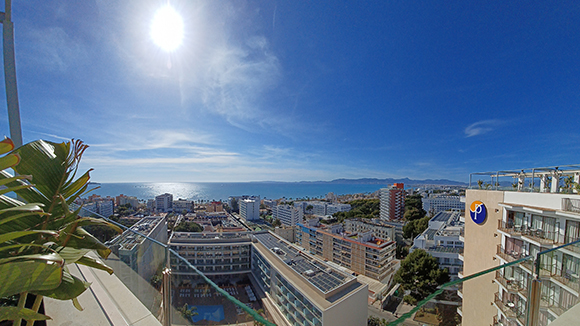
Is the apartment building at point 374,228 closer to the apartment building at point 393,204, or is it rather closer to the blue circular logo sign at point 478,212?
the apartment building at point 393,204

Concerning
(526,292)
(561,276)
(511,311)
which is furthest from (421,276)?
(526,292)

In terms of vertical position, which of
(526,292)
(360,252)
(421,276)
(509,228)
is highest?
(526,292)

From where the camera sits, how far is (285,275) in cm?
839

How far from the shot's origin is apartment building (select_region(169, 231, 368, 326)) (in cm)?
677

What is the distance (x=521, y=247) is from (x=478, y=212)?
1134 millimetres

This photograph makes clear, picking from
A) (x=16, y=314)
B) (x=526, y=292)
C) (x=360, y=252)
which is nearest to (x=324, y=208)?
(x=360, y=252)

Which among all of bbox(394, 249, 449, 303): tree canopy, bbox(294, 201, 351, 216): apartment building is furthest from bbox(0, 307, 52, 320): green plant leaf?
bbox(294, 201, 351, 216): apartment building

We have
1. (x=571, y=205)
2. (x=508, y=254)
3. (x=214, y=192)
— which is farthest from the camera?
(x=214, y=192)

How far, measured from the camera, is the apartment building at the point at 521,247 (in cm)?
150

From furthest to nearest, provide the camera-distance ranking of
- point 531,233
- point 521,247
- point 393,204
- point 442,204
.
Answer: point 442,204 < point 393,204 < point 521,247 < point 531,233

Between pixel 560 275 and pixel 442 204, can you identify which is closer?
pixel 560 275

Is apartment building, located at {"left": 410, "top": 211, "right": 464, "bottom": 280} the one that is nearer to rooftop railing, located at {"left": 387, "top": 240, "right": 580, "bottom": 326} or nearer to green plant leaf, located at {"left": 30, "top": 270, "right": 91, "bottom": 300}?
rooftop railing, located at {"left": 387, "top": 240, "right": 580, "bottom": 326}

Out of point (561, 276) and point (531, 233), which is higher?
point (561, 276)

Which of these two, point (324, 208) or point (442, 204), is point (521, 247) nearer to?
point (324, 208)
